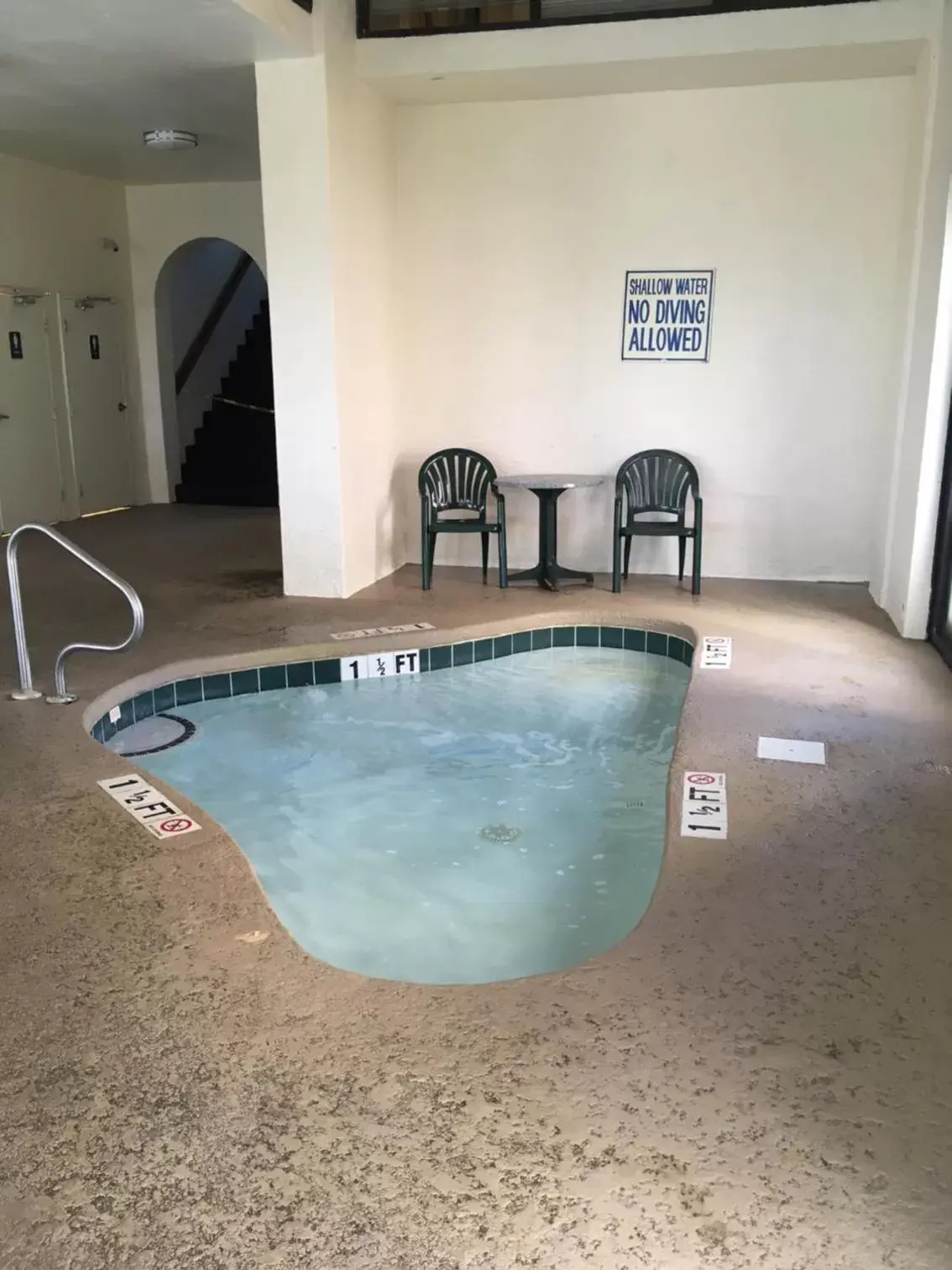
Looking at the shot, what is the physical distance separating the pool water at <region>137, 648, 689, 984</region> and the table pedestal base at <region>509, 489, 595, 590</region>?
0.81m

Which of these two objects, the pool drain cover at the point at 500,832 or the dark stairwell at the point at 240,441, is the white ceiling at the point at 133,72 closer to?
the dark stairwell at the point at 240,441

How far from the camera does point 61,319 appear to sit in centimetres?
896

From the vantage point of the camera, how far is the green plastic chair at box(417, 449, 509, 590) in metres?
6.42

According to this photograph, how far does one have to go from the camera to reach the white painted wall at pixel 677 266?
620 cm

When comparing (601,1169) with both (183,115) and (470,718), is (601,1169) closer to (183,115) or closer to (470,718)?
(470,718)

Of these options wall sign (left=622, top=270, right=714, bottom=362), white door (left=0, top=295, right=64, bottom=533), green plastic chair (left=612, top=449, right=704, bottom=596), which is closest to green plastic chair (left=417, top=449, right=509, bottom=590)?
green plastic chair (left=612, top=449, right=704, bottom=596)

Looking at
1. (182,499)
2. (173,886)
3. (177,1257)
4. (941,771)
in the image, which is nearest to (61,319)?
(182,499)

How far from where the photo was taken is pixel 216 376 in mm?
11438

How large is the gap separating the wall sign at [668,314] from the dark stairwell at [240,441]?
175 inches

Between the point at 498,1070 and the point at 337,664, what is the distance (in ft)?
10.9

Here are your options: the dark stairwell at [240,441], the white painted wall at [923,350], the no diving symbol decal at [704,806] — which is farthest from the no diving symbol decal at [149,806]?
the dark stairwell at [240,441]

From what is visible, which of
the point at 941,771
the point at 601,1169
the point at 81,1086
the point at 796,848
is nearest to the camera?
the point at 601,1169


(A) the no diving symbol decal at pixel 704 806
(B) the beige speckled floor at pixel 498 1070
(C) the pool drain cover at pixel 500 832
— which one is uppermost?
(A) the no diving symbol decal at pixel 704 806

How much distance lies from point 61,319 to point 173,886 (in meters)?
7.55
